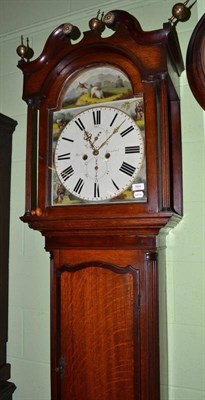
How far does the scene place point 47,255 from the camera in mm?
1422

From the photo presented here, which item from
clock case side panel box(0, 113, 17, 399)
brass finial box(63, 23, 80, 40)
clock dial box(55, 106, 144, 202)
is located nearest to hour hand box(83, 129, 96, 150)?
clock dial box(55, 106, 144, 202)

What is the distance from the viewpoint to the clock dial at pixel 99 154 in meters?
1.04

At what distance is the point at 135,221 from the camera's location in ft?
3.22

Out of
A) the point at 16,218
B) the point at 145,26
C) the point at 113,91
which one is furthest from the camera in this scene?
the point at 16,218

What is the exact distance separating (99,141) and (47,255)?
583 millimetres

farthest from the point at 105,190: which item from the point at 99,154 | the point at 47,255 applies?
the point at 47,255

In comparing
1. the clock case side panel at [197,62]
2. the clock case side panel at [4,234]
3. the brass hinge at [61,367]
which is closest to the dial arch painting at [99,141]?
the clock case side panel at [197,62]

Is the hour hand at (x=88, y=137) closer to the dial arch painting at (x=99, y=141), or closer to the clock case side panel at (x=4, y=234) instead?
the dial arch painting at (x=99, y=141)

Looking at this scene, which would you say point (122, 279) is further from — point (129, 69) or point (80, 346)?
point (129, 69)

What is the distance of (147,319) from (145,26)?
109 centimetres

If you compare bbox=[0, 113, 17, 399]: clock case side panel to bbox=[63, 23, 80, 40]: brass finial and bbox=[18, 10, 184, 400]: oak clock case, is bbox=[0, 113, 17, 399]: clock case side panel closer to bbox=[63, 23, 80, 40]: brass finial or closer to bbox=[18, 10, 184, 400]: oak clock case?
bbox=[18, 10, 184, 400]: oak clock case

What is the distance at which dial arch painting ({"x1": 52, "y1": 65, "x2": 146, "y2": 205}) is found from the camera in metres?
1.04

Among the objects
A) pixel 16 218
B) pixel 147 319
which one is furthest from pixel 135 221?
pixel 16 218

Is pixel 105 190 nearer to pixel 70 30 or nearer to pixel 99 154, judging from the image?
pixel 99 154
